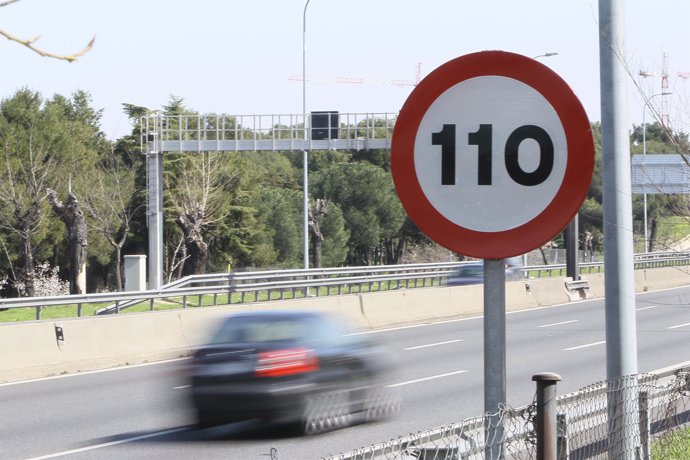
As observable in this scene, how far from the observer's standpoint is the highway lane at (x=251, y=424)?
1138 cm

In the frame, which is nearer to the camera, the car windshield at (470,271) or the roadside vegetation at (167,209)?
the car windshield at (470,271)

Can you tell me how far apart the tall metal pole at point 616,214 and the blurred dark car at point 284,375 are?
22.9 ft

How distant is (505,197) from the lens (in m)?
3.34

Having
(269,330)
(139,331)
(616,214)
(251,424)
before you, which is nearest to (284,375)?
(269,330)

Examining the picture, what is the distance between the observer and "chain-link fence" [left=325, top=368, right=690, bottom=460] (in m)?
3.82

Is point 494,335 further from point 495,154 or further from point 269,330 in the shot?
point 269,330

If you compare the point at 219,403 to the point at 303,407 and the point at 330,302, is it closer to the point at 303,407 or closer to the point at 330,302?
the point at 303,407

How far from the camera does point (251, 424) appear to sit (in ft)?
40.9

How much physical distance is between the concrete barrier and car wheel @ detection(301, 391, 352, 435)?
2.61 meters

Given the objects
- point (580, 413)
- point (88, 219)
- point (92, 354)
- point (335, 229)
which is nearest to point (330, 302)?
point (92, 354)

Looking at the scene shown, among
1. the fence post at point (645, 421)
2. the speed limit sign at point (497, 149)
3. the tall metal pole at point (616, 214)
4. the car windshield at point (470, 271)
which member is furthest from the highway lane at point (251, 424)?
the car windshield at point (470, 271)

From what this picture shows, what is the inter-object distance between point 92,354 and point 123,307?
1432 cm

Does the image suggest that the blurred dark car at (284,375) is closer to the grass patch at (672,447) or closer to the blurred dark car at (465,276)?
the grass patch at (672,447)

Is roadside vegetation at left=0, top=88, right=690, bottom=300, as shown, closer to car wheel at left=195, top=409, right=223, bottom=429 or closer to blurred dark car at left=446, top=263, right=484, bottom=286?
blurred dark car at left=446, top=263, right=484, bottom=286
